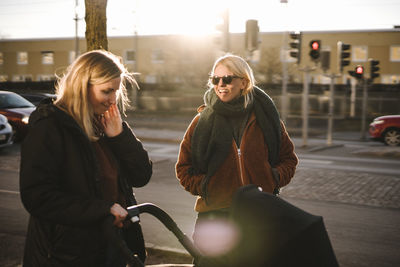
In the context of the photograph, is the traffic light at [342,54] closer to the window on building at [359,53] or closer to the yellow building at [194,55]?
the yellow building at [194,55]

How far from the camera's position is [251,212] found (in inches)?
63.5

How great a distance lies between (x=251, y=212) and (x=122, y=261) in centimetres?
93

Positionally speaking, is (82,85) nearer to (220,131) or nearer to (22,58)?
(220,131)

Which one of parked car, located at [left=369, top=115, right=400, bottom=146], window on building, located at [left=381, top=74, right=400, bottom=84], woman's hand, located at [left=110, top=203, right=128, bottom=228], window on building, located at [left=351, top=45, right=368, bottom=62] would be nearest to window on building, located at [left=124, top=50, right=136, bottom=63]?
window on building, located at [left=351, top=45, right=368, bottom=62]

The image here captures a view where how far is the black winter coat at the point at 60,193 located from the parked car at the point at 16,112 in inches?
479

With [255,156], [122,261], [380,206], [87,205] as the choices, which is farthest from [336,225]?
[87,205]

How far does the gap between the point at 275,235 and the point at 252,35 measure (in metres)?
11.2

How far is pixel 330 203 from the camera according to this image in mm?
7410

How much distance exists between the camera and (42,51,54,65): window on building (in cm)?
5659

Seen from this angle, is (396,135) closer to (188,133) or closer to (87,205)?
(188,133)

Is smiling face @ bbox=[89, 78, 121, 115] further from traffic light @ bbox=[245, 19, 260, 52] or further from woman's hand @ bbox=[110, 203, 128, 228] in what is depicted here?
traffic light @ bbox=[245, 19, 260, 52]

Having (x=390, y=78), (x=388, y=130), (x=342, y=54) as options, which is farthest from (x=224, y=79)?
(x=390, y=78)

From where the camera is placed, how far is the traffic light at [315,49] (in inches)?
566

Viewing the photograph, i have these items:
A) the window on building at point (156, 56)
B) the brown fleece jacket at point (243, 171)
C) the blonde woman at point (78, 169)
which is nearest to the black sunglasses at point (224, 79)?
the brown fleece jacket at point (243, 171)
